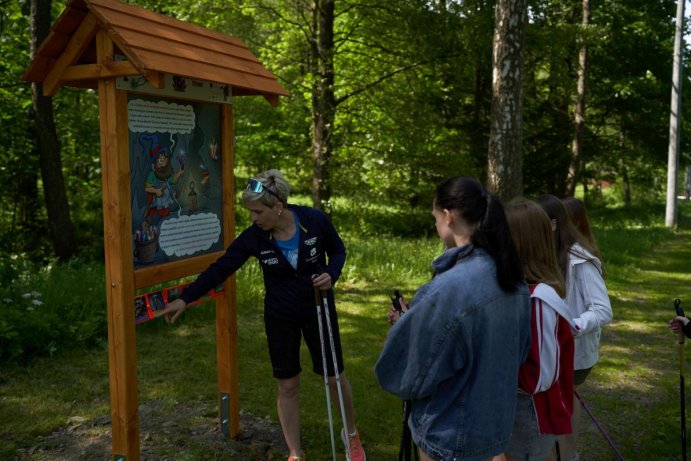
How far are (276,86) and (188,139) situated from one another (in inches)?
32.2

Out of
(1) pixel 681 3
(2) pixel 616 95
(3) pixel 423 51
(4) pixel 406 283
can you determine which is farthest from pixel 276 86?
(2) pixel 616 95

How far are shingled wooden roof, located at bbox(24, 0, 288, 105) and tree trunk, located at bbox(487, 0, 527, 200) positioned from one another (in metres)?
5.23

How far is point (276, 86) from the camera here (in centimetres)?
448

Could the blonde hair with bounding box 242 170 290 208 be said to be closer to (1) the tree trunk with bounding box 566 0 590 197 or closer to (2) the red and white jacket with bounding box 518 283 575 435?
(2) the red and white jacket with bounding box 518 283 575 435

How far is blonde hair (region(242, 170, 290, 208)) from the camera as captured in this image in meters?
3.59

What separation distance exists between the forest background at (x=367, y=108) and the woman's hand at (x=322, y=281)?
421 centimetres

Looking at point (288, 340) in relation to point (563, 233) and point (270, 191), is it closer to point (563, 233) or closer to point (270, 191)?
point (270, 191)

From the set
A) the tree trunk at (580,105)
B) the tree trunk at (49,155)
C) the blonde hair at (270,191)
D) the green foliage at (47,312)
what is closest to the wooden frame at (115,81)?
the blonde hair at (270,191)

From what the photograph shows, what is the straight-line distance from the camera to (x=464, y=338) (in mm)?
2180

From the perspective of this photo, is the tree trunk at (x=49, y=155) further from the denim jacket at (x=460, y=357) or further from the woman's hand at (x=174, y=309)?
the denim jacket at (x=460, y=357)

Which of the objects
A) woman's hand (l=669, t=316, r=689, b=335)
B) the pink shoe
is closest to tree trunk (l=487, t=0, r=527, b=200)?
woman's hand (l=669, t=316, r=689, b=335)

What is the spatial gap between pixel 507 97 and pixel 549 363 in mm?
6247

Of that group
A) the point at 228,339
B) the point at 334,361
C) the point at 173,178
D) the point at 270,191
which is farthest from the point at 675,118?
the point at 173,178

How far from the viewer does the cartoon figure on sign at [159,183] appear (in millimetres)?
3703
